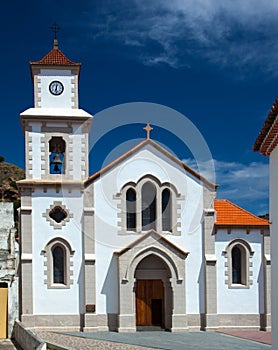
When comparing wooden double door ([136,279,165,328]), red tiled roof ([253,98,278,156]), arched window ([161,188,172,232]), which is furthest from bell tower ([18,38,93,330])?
red tiled roof ([253,98,278,156])

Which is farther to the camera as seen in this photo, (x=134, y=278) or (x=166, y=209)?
(x=166, y=209)

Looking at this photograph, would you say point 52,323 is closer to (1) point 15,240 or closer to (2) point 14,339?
(2) point 14,339

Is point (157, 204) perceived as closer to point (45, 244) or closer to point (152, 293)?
point (152, 293)

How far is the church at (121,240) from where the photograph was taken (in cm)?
2734

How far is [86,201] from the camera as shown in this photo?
2802 cm

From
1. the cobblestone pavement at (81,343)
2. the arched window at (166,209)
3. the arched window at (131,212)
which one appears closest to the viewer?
the cobblestone pavement at (81,343)

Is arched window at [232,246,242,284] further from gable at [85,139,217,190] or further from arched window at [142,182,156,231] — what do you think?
arched window at [142,182,156,231]

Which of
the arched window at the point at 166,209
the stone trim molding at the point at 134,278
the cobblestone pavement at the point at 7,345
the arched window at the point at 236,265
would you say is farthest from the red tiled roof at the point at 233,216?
the cobblestone pavement at the point at 7,345

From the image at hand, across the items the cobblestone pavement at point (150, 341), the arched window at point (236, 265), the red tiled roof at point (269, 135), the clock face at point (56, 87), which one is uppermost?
the clock face at point (56, 87)

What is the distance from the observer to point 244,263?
28812 mm

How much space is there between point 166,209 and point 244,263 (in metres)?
4.71

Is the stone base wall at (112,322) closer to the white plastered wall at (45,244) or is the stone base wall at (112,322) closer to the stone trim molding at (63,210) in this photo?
the white plastered wall at (45,244)

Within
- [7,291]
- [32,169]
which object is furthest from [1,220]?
[32,169]

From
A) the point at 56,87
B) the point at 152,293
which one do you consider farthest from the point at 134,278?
the point at 56,87
